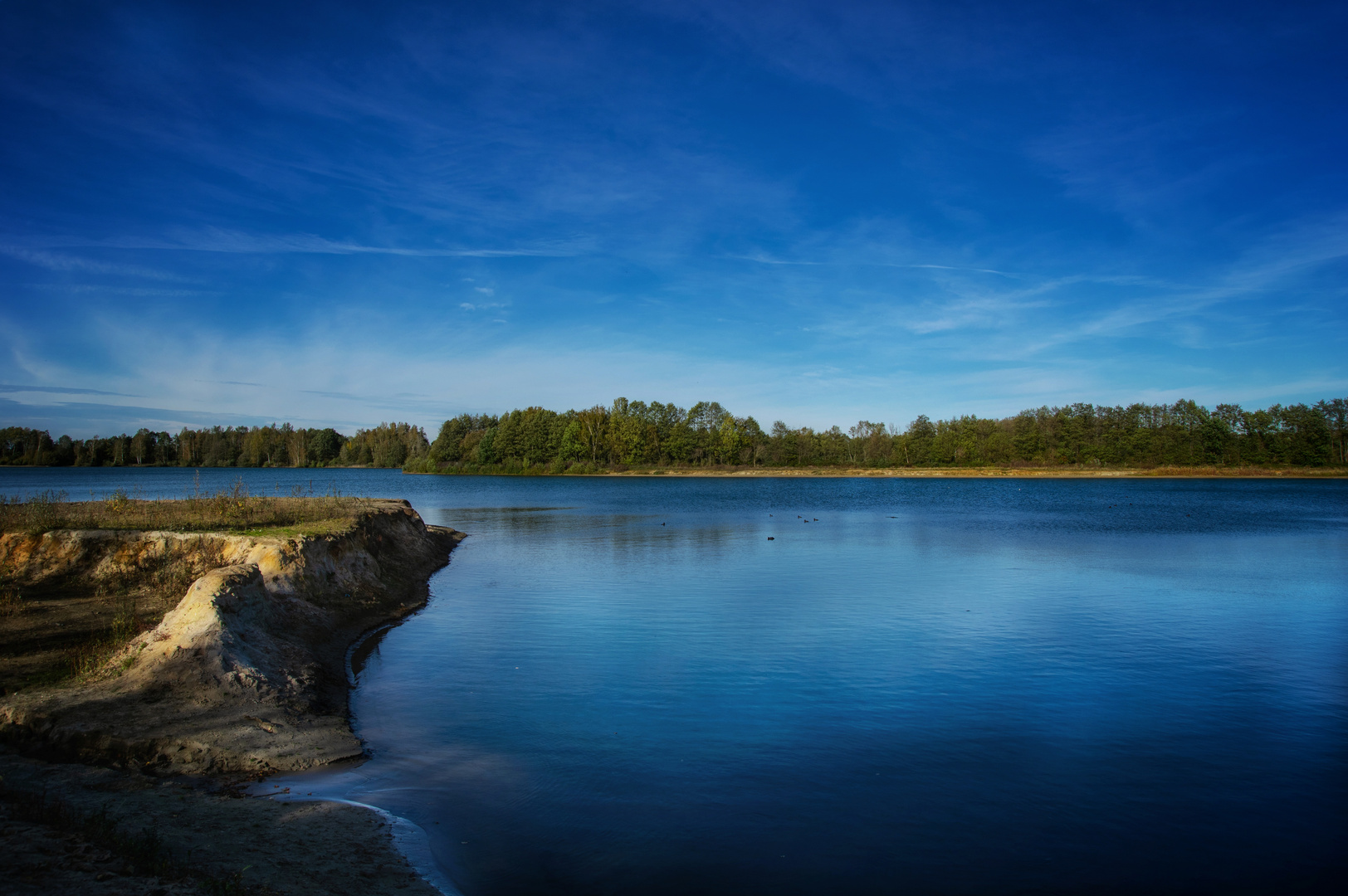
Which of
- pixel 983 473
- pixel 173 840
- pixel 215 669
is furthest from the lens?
pixel 983 473

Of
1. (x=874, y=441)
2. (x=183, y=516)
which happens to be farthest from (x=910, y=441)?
(x=183, y=516)

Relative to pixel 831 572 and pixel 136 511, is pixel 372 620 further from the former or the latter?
pixel 831 572

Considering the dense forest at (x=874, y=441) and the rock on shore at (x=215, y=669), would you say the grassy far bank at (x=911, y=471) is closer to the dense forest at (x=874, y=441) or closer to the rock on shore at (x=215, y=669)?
the dense forest at (x=874, y=441)

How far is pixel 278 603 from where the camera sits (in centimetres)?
1433

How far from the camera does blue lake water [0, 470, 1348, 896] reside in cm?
712

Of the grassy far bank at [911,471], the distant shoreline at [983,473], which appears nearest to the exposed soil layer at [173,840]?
the distant shoreline at [983,473]

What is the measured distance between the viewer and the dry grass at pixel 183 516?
60.6ft

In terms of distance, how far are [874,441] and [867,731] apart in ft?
542

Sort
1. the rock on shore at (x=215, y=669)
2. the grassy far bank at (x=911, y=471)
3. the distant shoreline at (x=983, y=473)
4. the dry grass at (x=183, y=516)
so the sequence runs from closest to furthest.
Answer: the rock on shore at (x=215, y=669) → the dry grass at (x=183, y=516) → the distant shoreline at (x=983, y=473) → the grassy far bank at (x=911, y=471)

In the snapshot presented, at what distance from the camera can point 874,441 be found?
16938 centimetres

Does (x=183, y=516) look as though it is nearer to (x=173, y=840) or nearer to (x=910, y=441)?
(x=173, y=840)

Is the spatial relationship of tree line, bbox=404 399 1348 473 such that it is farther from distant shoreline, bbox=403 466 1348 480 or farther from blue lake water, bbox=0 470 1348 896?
blue lake water, bbox=0 470 1348 896

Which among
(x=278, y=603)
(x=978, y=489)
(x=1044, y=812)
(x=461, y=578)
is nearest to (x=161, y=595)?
(x=278, y=603)

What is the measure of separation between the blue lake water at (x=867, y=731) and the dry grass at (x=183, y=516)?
4.58 meters
